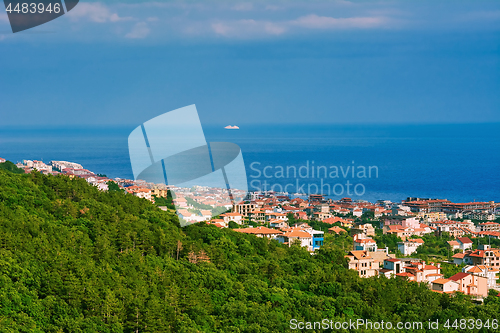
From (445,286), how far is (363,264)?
1.51m

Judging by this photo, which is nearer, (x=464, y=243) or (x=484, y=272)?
(x=484, y=272)

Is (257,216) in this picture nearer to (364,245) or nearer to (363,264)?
(364,245)

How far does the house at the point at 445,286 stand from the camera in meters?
9.84

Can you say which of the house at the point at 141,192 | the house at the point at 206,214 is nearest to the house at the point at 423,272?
the house at the point at 206,214

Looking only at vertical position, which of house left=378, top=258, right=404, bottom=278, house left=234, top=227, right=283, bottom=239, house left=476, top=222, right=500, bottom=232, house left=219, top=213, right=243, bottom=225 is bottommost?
house left=378, top=258, right=404, bottom=278

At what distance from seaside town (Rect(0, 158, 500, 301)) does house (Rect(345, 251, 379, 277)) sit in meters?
0.02

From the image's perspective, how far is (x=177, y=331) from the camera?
6.12 m

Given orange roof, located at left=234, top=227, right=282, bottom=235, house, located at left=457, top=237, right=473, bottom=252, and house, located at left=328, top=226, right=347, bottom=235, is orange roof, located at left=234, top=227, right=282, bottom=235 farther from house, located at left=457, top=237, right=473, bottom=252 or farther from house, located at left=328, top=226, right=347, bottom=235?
house, located at left=457, top=237, right=473, bottom=252

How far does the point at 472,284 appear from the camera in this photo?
389 inches

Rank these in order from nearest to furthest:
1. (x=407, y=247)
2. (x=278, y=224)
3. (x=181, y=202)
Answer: (x=407, y=247) < (x=181, y=202) < (x=278, y=224)

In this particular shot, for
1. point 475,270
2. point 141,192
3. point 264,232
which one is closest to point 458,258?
point 475,270

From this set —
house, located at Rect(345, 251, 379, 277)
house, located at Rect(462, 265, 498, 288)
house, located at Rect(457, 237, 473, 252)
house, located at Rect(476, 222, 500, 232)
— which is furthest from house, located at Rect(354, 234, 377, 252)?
house, located at Rect(476, 222, 500, 232)

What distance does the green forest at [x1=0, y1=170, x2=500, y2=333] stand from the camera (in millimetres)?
6102

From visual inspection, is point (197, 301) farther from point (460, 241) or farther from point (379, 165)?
point (379, 165)
